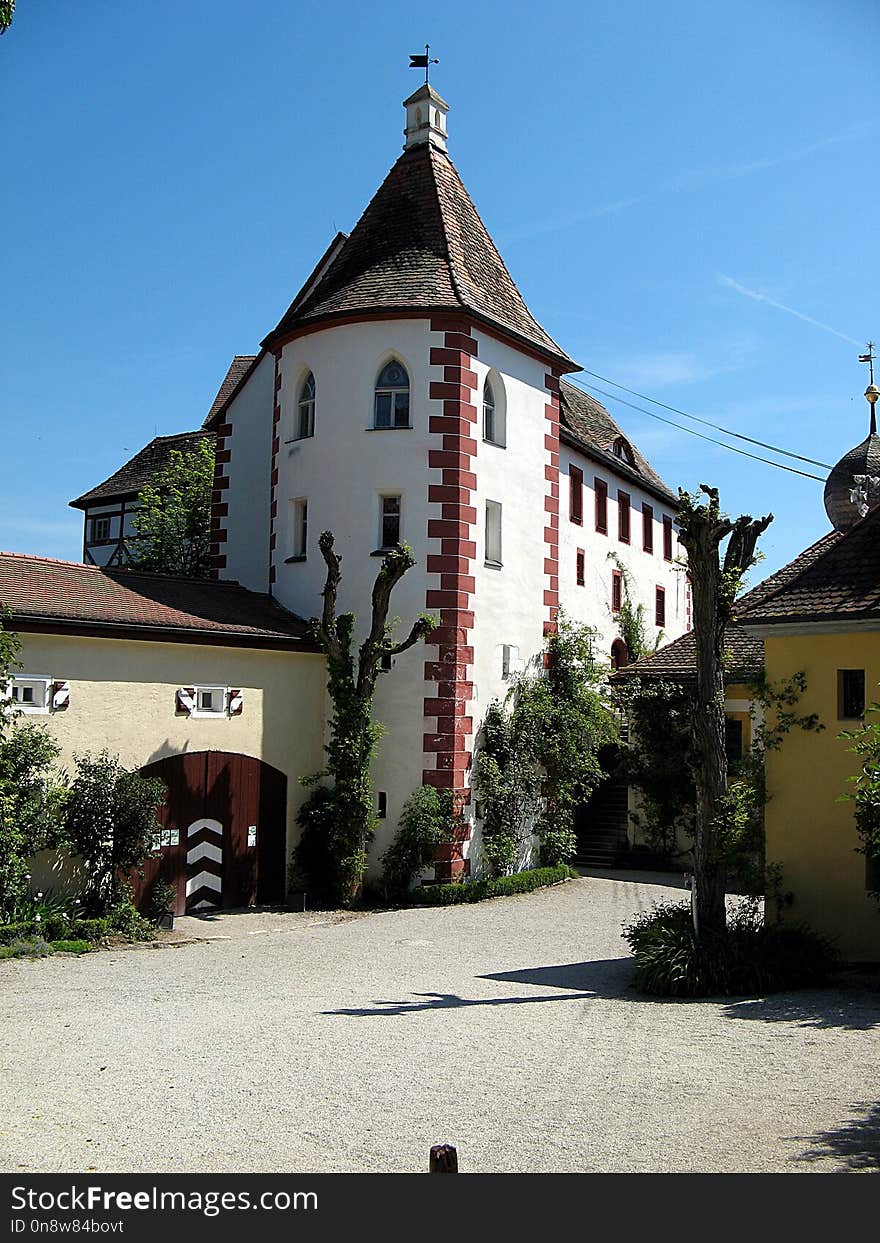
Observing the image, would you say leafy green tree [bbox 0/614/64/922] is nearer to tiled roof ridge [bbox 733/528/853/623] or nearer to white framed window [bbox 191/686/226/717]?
white framed window [bbox 191/686/226/717]

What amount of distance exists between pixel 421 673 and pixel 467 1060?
11.8m

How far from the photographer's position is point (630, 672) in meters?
26.6

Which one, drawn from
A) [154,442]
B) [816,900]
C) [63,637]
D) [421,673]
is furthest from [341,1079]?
[154,442]

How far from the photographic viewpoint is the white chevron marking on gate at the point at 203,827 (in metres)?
18.7

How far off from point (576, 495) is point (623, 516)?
3.90 m

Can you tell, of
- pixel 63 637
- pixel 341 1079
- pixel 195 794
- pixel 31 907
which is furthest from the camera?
pixel 195 794

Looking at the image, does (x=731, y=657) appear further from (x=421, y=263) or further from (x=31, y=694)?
(x=31, y=694)

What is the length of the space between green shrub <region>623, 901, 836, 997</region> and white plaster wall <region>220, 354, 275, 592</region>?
14212 millimetres

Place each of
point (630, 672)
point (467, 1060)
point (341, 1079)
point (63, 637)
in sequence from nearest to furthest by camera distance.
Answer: point (341, 1079) < point (467, 1060) < point (63, 637) < point (630, 672)

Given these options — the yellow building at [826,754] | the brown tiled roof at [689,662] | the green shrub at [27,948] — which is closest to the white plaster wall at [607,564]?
the brown tiled roof at [689,662]

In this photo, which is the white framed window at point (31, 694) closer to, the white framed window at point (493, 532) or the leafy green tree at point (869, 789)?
the white framed window at point (493, 532)

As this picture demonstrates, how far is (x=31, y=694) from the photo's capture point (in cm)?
1627

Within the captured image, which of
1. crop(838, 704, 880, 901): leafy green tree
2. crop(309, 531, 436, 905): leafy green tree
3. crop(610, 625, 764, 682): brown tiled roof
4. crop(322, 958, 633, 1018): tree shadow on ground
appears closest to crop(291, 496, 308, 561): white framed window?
crop(309, 531, 436, 905): leafy green tree

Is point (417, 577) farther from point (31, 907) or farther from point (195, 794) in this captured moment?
point (31, 907)
